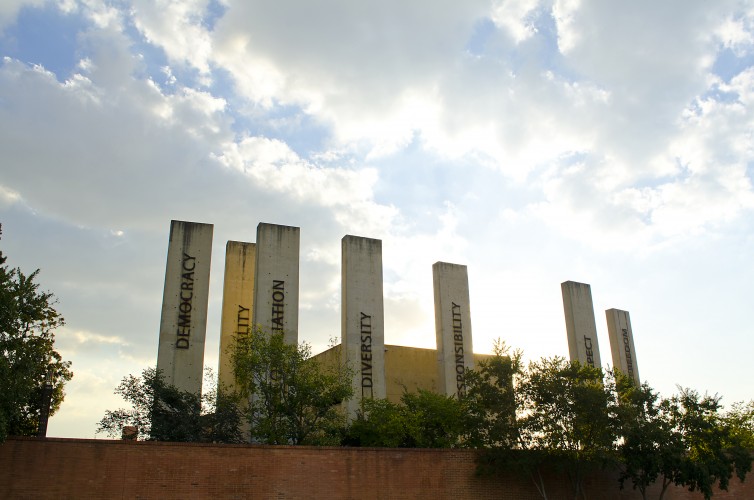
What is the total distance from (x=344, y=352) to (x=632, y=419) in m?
13.5

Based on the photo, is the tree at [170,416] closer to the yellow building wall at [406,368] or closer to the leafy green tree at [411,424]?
the leafy green tree at [411,424]

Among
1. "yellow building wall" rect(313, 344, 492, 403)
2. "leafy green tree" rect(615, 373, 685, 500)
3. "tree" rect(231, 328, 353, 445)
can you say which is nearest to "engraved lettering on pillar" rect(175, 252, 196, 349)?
"tree" rect(231, 328, 353, 445)

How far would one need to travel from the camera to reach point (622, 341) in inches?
1821

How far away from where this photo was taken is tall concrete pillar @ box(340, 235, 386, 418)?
33.7 metres

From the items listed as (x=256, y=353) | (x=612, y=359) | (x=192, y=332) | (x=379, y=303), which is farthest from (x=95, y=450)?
(x=612, y=359)

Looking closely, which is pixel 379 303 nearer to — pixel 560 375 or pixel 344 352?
pixel 344 352

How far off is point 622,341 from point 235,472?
3090 centimetres

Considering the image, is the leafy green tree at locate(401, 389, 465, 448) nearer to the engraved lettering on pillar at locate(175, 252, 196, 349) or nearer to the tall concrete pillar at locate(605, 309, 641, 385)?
the engraved lettering on pillar at locate(175, 252, 196, 349)

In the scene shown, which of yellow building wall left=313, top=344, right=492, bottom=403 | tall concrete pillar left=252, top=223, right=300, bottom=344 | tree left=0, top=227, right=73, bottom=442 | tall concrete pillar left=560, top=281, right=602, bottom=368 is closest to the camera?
tree left=0, top=227, right=73, bottom=442

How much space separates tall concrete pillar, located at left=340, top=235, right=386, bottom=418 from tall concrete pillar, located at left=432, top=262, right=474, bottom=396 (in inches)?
153

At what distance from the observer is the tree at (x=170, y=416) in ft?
86.3

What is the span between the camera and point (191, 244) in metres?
33.1

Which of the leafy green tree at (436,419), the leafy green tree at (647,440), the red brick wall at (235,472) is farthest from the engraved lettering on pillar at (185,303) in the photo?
the leafy green tree at (647,440)

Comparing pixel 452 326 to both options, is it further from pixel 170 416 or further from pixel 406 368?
pixel 170 416
